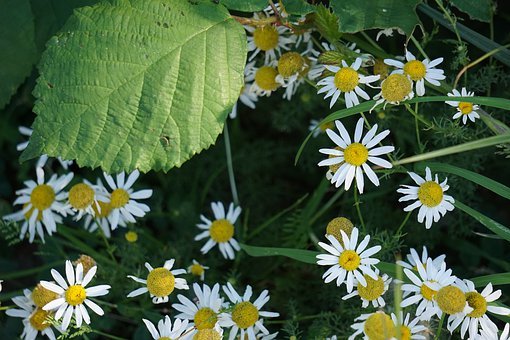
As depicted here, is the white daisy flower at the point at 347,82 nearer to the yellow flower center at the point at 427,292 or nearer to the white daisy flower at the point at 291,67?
the white daisy flower at the point at 291,67

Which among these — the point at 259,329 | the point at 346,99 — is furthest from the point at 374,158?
the point at 259,329

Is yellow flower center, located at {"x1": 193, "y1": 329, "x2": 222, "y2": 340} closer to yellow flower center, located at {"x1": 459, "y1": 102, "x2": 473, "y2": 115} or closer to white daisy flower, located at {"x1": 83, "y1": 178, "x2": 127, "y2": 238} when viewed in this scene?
white daisy flower, located at {"x1": 83, "y1": 178, "x2": 127, "y2": 238}

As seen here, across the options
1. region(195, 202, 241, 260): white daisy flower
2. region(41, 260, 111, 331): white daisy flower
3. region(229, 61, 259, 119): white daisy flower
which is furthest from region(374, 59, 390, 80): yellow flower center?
region(41, 260, 111, 331): white daisy flower

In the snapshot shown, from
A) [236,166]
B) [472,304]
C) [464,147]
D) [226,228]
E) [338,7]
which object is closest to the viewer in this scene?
[464,147]

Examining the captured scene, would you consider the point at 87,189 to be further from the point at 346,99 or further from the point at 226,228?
the point at 346,99

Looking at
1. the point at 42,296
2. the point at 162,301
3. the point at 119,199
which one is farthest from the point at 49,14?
the point at 162,301

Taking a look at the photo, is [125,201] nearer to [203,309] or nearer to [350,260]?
[203,309]
